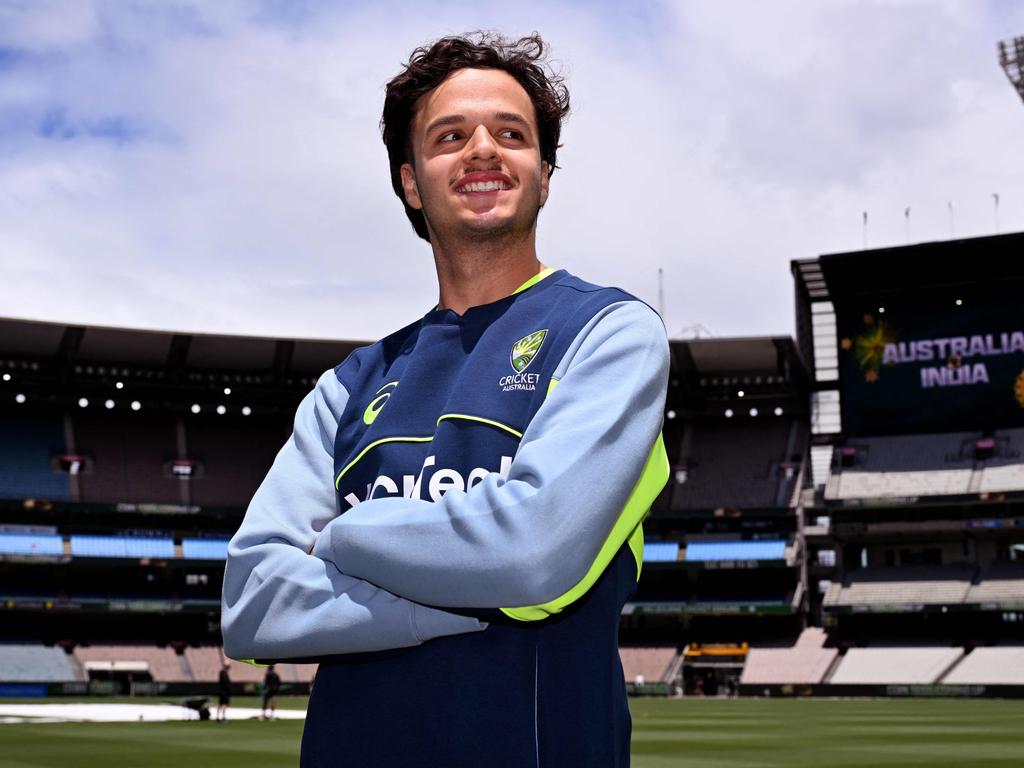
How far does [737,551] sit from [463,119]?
63.3 metres

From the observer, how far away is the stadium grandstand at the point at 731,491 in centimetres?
5975

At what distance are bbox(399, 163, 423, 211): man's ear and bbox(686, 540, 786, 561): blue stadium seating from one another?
62.4 metres

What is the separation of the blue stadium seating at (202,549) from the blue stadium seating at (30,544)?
6.20 metres

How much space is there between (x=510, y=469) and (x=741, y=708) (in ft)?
143

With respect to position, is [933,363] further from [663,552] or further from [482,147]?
[482,147]

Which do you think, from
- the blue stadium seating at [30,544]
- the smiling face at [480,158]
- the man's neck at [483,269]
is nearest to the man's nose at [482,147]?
the smiling face at [480,158]

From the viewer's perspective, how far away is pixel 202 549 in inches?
2474

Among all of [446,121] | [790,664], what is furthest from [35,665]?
[446,121]

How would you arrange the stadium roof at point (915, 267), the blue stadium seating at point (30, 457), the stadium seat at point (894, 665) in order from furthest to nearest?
the stadium roof at point (915, 267)
the blue stadium seating at point (30, 457)
the stadium seat at point (894, 665)

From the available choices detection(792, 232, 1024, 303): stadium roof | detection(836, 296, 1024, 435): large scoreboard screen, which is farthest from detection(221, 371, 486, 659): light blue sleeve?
detection(836, 296, 1024, 435): large scoreboard screen

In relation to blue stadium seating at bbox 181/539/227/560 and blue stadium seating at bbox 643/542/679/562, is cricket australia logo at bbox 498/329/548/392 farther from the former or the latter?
blue stadium seating at bbox 643/542/679/562

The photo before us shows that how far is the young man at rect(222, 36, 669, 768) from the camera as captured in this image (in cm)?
222

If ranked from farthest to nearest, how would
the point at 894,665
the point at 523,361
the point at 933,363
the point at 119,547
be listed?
the point at 933,363 < the point at 119,547 < the point at 894,665 < the point at 523,361

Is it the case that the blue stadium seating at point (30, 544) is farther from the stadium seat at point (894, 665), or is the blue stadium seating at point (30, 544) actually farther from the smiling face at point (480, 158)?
the smiling face at point (480, 158)
